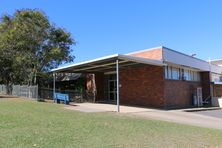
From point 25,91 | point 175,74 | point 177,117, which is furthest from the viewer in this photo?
point 25,91

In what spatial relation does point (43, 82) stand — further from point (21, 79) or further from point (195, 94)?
point (195, 94)

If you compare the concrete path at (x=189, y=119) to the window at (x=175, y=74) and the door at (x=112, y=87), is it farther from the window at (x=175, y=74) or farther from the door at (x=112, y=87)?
the door at (x=112, y=87)

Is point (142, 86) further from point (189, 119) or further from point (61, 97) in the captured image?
point (189, 119)

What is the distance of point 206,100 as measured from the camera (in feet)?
112

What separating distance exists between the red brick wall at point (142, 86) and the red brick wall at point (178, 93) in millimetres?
652

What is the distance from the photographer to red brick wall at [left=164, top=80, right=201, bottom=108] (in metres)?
26.7

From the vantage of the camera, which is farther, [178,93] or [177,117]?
[178,93]

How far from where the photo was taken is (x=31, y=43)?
108 feet

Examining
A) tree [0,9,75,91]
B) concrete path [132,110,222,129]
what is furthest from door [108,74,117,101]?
concrete path [132,110,222,129]

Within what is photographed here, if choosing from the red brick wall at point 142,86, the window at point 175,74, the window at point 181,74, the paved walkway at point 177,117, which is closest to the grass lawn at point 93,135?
the paved walkway at point 177,117

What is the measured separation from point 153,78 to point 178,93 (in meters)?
3.19

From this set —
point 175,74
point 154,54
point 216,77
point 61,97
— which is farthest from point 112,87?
point 216,77

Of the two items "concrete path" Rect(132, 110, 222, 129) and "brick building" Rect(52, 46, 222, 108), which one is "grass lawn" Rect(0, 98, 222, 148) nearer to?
"concrete path" Rect(132, 110, 222, 129)

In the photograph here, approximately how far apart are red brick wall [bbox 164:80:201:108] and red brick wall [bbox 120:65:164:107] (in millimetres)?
652
